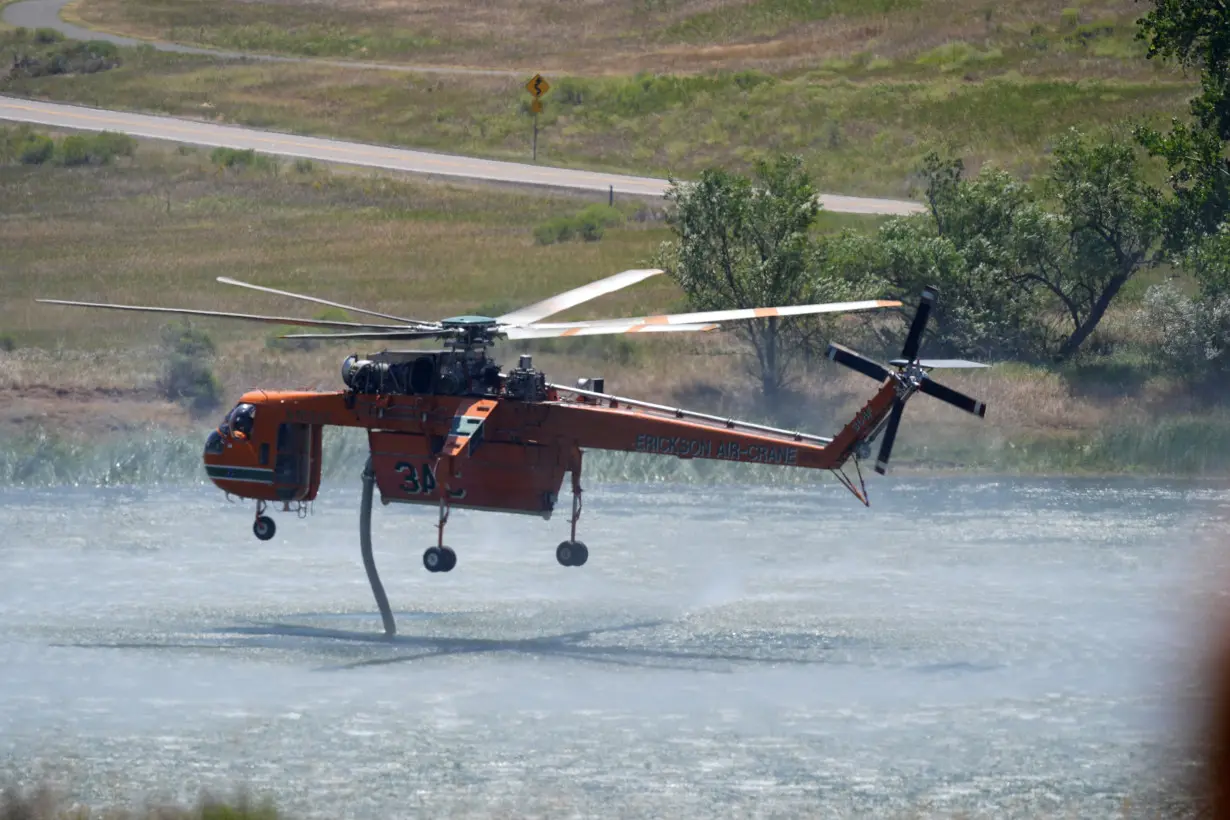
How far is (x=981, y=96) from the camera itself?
91125 millimetres

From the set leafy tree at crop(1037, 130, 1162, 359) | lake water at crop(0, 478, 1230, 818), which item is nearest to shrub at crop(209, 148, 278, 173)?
leafy tree at crop(1037, 130, 1162, 359)

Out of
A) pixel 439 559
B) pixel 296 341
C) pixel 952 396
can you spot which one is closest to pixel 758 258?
pixel 296 341

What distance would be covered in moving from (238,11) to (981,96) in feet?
197

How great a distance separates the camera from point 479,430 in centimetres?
3144

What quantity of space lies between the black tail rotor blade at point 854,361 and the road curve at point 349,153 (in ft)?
149

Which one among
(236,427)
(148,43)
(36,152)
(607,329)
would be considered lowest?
(236,427)

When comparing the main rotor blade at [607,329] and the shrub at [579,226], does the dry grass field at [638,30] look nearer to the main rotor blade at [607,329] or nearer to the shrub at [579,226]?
the shrub at [579,226]

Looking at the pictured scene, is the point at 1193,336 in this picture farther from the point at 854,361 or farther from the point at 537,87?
the point at 537,87

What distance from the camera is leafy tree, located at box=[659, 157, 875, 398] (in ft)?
190

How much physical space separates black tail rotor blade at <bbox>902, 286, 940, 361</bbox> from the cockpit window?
11.2m

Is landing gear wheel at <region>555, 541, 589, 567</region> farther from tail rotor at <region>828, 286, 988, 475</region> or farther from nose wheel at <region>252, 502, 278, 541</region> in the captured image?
nose wheel at <region>252, 502, 278, 541</region>

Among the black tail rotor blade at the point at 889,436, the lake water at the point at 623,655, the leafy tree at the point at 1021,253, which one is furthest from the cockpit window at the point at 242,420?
the leafy tree at the point at 1021,253

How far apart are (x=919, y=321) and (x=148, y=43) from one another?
10022 centimetres

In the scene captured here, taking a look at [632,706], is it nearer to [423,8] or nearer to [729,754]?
[729,754]
